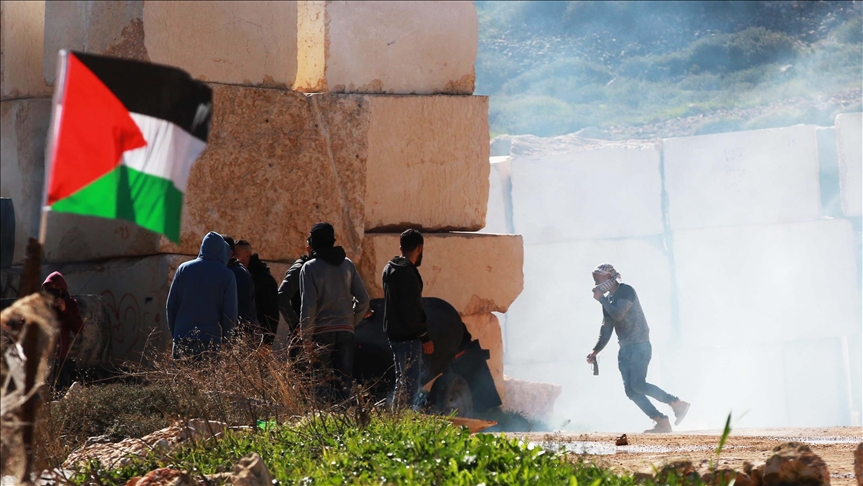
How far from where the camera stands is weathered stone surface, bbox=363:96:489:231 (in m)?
10.7

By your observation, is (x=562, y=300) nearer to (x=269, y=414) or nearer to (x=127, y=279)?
(x=127, y=279)

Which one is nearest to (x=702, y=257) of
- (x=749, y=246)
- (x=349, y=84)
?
(x=749, y=246)

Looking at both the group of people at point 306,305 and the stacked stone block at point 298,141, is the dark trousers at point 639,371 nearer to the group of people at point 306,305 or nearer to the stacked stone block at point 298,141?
the stacked stone block at point 298,141

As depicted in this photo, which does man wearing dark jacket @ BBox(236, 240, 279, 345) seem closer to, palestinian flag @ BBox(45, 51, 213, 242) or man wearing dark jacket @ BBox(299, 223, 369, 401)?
man wearing dark jacket @ BBox(299, 223, 369, 401)

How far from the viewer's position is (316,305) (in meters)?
7.26

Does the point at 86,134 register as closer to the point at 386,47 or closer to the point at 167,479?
the point at 167,479

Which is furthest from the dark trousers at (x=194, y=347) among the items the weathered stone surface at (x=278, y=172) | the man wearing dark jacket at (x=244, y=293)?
the weathered stone surface at (x=278, y=172)

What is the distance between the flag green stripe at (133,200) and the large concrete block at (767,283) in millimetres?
15412

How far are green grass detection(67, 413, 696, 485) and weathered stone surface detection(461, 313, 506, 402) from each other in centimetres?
499

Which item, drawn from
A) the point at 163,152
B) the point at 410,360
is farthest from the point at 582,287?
the point at 163,152

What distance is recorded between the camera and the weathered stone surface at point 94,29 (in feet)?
31.6

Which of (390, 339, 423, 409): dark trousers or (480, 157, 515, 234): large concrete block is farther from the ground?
(480, 157, 515, 234): large concrete block

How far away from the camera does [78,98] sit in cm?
367

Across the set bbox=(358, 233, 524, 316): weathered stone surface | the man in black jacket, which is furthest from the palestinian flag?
bbox=(358, 233, 524, 316): weathered stone surface
